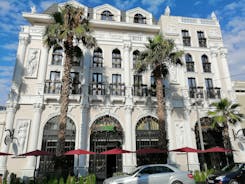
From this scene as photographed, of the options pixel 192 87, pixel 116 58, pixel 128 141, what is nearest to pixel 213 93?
pixel 192 87

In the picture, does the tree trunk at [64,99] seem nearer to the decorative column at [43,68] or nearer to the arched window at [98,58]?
the decorative column at [43,68]

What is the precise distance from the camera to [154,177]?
33.2 feet

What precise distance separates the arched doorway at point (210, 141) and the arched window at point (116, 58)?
1102cm

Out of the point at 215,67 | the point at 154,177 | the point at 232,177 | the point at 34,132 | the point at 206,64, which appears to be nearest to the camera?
the point at 154,177

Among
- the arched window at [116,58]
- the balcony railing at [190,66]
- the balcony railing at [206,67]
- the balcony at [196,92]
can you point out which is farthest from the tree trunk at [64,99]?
the balcony railing at [206,67]

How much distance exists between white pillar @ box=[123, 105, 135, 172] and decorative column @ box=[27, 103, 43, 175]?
8127 mm

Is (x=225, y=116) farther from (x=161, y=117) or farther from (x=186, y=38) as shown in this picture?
(x=186, y=38)

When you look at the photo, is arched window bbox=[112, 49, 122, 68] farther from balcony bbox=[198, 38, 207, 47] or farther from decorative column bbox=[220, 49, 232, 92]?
decorative column bbox=[220, 49, 232, 92]

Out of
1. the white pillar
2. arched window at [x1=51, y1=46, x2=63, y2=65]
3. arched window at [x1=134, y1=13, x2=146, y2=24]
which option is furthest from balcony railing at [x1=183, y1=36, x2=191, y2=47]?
arched window at [x1=51, y1=46, x2=63, y2=65]

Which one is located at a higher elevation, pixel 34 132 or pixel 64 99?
pixel 64 99

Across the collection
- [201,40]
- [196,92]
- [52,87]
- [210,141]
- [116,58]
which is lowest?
[210,141]

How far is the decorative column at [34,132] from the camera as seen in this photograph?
16.9m

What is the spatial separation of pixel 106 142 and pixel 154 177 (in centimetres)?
960

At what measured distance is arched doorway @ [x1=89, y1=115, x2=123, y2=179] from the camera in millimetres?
18422
